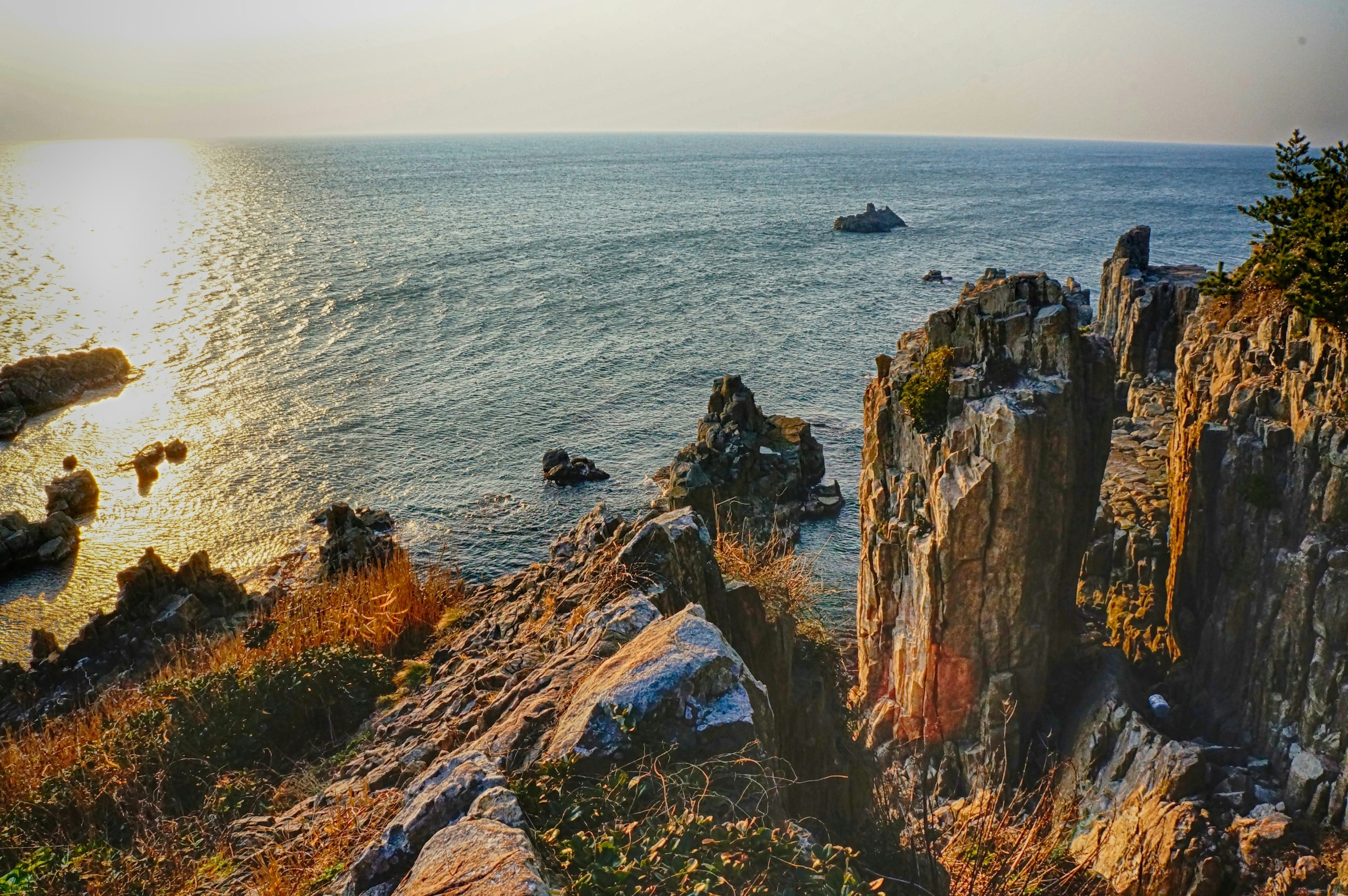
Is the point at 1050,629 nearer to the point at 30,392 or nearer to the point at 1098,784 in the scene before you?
the point at 1098,784

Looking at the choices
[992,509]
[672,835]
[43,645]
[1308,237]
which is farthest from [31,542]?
[1308,237]

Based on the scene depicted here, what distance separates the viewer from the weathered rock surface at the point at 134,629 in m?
23.3

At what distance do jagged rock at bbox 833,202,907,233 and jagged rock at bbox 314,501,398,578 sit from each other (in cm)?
9495

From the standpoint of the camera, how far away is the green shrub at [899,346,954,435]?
1611 cm

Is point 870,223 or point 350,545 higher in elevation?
point 870,223

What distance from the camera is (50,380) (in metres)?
55.2

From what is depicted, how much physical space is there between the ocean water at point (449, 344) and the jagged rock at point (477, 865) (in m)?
24.4

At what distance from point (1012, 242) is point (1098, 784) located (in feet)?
322

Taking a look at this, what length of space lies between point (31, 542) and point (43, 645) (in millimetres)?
12734

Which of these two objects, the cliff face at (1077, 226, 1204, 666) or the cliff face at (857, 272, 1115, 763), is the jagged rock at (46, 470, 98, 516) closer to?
the cliff face at (857, 272, 1115, 763)

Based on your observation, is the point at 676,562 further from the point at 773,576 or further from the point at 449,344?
the point at 449,344

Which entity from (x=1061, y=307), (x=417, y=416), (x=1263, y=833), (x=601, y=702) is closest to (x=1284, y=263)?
(x=1061, y=307)

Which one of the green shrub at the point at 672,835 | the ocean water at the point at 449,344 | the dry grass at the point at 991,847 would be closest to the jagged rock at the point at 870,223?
the ocean water at the point at 449,344

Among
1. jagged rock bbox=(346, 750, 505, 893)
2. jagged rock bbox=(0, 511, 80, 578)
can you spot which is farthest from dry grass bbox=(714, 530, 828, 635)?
jagged rock bbox=(0, 511, 80, 578)
